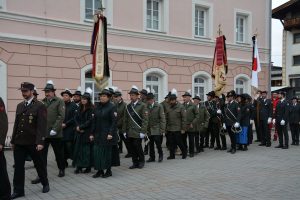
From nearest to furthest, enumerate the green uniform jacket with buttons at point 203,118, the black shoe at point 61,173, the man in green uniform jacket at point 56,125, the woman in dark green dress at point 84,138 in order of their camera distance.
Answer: the man in green uniform jacket at point 56,125
the black shoe at point 61,173
the woman in dark green dress at point 84,138
the green uniform jacket with buttons at point 203,118

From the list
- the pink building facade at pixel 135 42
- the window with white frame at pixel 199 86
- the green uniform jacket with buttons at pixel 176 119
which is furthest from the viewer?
the window with white frame at pixel 199 86

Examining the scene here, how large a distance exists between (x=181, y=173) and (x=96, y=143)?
2.07 m

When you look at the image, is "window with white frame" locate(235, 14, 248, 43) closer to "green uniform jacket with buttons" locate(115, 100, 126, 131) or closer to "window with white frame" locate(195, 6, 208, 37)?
"window with white frame" locate(195, 6, 208, 37)

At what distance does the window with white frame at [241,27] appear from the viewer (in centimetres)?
2095

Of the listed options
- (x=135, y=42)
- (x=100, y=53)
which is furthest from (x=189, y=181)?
(x=135, y=42)

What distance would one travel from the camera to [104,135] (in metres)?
8.30

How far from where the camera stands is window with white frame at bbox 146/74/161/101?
1700cm

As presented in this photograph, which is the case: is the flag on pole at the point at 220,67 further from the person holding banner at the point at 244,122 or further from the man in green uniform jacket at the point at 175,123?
the man in green uniform jacket at the point at 175,123

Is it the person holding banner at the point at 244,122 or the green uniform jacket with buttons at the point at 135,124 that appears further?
the person holding banner at the point at 244,122

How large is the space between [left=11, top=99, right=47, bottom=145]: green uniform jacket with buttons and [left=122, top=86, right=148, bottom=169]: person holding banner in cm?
298

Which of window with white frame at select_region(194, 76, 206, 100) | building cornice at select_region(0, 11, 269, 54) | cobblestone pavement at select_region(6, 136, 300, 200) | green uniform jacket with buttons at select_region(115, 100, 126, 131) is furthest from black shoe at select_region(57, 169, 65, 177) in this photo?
window with white frame at select_region(194, 76, 206, 100)

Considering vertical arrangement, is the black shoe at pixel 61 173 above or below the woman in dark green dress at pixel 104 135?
below

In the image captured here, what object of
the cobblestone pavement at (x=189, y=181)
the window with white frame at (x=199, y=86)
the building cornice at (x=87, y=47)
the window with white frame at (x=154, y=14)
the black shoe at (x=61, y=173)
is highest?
the window with white frame at (x=154, y=14)

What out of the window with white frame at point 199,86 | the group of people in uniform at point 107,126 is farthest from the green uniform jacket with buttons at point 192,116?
the window with white frame at point 199,86
